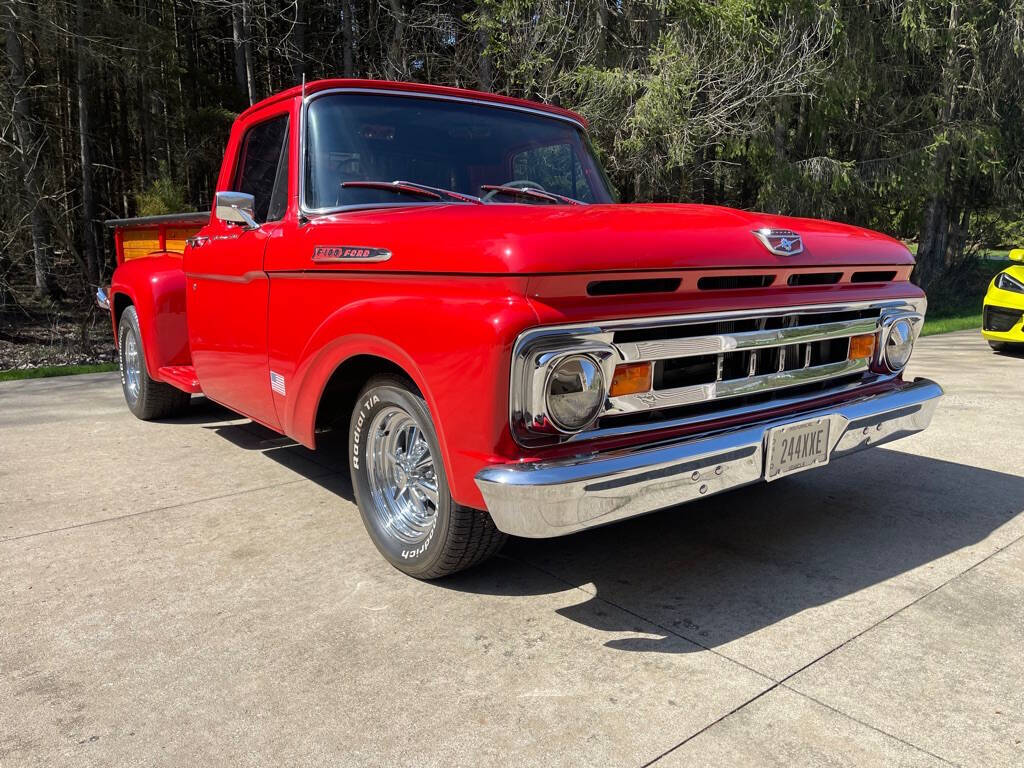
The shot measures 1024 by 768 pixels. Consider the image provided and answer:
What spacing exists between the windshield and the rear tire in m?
2.62

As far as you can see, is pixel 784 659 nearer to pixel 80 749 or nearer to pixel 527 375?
pixel 527 375

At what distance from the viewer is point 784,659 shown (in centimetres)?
258

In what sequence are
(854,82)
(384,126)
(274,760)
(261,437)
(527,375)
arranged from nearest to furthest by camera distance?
(274,760) → (527,375) → (384,126) → (261,437) → (854,82)

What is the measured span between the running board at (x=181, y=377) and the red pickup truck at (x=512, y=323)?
19.2 inches

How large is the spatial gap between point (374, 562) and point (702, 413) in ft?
4.82

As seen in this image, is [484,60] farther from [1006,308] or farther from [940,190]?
[1006,308]

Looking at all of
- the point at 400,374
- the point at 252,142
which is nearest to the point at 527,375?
the point at 400,374

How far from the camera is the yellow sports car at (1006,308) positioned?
8.73 m

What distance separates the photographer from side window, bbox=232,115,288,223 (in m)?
3.87

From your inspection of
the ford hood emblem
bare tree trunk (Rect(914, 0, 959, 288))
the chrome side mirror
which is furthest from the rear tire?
bare tree trunk (Rect(914, 0, 959, 288))

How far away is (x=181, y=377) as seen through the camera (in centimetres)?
505

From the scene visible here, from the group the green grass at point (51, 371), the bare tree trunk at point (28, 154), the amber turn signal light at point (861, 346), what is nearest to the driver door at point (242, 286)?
the amber turn signal light at point (861, 346)

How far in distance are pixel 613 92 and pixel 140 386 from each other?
27.0ft

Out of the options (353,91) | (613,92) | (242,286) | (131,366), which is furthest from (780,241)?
(613,92)
